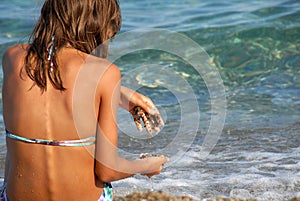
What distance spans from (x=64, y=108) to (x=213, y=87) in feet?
16.4

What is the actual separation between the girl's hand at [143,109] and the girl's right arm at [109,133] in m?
0.22

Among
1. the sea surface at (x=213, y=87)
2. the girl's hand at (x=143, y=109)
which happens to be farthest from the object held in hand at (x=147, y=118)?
the sea surface at (x=213, y=87)

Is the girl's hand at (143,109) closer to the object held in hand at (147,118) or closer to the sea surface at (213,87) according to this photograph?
the object held in hand at (147,118)

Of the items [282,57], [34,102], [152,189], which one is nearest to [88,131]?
[34,102]

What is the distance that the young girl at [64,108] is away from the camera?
8.49 ft

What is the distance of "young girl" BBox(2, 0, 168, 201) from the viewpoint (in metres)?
2.59

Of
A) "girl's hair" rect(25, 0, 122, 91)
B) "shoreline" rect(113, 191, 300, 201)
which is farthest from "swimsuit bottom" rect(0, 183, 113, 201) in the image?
"shoreline" rect(113, 191, 300, 201)

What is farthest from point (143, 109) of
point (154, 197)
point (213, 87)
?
point (213, 87)

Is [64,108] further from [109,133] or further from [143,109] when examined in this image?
[143,109]

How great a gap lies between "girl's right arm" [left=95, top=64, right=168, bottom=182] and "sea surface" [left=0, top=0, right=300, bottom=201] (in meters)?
1.16

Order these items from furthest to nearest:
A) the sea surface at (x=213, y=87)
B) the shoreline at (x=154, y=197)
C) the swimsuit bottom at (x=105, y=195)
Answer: the sea surface at (x=213, y=87) < the shoreline at (x=154, y=197) < the swimsuit bottom at (x=105, y=195)

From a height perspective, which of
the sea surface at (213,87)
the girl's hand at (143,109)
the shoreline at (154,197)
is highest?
the girl's hand at (143,109)

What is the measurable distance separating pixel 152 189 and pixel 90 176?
1504 mm

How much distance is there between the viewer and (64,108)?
8.52ft
